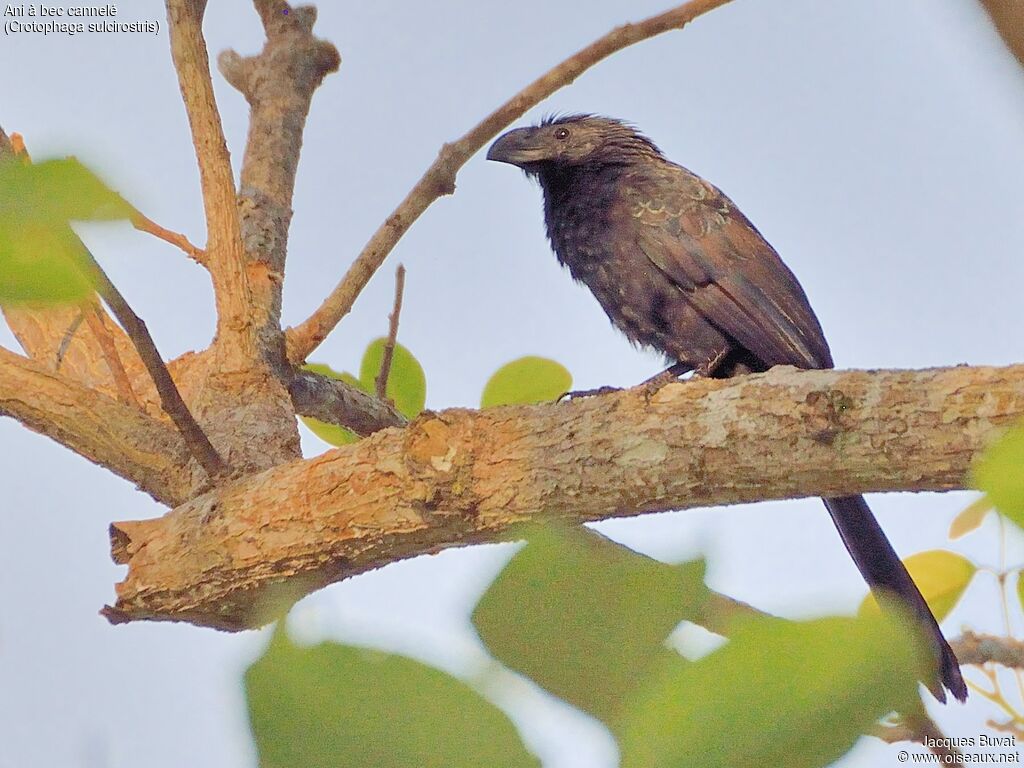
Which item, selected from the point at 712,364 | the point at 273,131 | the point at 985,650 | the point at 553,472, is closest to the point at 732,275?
the point at 712,364

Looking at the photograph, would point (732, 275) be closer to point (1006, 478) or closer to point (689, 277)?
point (689, 277)

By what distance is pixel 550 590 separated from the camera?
0.43 metres

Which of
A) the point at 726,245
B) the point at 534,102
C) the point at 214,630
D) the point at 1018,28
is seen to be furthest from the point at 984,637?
the point at 1018,28

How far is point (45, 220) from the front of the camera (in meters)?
0.38

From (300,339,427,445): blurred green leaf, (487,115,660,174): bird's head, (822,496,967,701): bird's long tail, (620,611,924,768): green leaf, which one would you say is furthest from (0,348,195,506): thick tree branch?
(620,611,924,768): green leaf

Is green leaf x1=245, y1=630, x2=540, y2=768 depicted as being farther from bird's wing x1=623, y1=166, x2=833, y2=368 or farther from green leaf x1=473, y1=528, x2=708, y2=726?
bird's wing x1=623, y1=166, x2=833, y2=368

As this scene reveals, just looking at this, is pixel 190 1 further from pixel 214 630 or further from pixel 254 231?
pixel 214 630

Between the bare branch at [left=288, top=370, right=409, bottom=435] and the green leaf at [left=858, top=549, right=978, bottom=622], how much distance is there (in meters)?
1.44

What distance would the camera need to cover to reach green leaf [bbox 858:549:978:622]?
6.20ft

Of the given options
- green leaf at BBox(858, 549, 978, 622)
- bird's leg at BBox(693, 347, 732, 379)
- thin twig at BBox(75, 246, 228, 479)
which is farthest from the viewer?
bird's leg at BBox(693, 347, 732, 379)

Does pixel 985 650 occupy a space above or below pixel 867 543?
below

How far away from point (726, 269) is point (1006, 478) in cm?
276

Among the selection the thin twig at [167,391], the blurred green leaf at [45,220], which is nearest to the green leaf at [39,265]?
the blurred green leaf at [45,220]

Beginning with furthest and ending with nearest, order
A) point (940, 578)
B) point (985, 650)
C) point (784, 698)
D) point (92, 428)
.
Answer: point (92, 428)
point (985, 650)
point (940, 578)
point (784, 698)
